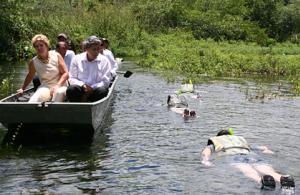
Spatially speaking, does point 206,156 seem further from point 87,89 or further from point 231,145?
point 87,89

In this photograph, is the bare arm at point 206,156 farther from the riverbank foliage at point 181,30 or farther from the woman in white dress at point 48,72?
the riverbank foliage at point 181,30

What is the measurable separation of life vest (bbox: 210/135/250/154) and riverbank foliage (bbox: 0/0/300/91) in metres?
8.72

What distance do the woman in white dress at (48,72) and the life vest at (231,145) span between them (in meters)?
2.65

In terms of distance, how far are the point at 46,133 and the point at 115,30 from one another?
21.3 m

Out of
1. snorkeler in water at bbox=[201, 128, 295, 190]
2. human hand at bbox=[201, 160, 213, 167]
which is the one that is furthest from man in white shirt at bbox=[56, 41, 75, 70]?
human hand at bbox=[201, 160, 213, 167]

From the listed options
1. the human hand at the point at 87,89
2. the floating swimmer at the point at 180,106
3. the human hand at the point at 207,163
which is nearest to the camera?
the human hand at the point at 207,163

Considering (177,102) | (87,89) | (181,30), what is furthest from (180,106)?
(181,30)

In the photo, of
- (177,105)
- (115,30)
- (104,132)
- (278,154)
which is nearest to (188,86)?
(177,105)

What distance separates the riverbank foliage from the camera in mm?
21531

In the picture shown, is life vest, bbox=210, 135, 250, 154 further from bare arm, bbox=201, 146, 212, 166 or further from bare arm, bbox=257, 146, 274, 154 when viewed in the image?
bare arm, bbox=257, 146, 274, 154

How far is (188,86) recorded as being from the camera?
1425 cm

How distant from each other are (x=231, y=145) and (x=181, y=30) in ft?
95.7

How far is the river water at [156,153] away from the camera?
20.3 feet

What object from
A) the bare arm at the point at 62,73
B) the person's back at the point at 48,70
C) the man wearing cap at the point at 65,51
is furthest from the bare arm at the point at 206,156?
the man wearing cap at the point at 65,51
